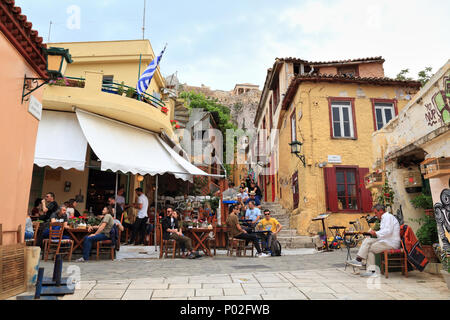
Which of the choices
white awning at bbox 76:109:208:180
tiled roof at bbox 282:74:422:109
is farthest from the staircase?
tiled roof at bbox 282:74:422:109

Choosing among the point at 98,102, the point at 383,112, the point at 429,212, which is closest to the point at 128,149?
the point at 98,102

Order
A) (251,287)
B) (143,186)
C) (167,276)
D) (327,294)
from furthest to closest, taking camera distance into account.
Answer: (143,186), (167,276), (251,287), (327,294)

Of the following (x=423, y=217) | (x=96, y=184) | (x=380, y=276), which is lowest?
(x=380, y=276)

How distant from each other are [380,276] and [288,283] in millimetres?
1911

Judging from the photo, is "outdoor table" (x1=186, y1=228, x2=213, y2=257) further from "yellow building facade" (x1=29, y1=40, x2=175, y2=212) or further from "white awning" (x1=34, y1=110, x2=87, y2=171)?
"white awning" (x1=34, y1=110, x2=87, y2=171)

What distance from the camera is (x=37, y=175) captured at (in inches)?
429

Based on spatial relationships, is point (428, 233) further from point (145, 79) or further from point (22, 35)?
point (145, 79)

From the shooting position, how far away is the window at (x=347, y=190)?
1189 centimetres

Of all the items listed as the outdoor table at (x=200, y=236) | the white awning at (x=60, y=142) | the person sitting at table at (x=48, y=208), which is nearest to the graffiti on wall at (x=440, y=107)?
the outdoor table at (x=200, y=236)

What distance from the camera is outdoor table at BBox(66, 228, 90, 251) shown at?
7.72 m

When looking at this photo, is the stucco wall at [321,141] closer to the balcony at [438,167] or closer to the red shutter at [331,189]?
the red shutter at [331,189]

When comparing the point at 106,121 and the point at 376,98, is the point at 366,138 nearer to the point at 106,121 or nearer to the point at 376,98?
the point at 376,98

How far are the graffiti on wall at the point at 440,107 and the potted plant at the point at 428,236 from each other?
1982mm
